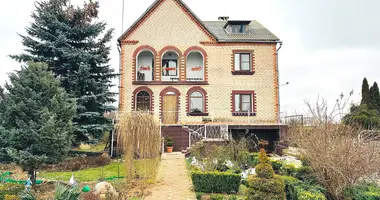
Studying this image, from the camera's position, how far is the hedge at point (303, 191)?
6586mm

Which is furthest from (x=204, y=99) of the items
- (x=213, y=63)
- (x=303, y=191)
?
(x=303, y=191)

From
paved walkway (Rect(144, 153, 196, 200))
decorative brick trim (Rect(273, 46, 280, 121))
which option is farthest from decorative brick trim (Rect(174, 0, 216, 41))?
paved walkway (Rect(144, 153, 196, 200))

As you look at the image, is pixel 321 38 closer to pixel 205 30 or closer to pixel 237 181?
pixel 205 30

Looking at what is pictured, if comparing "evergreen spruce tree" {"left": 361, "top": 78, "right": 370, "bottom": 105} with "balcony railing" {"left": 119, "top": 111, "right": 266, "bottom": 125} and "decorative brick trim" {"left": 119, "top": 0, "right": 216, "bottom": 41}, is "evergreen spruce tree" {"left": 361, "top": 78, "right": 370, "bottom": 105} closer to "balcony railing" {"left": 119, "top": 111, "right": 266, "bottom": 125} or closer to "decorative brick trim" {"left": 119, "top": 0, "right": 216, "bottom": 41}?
"balcony railing" {"left": 119, "top": 111, "right": 266, "bottom": 125}

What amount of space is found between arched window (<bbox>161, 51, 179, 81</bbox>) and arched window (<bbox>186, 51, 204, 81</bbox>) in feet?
3.37

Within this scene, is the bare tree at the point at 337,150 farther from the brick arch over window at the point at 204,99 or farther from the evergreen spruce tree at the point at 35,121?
the brick arch over window at the point at 204,99

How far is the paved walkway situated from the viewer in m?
8.26

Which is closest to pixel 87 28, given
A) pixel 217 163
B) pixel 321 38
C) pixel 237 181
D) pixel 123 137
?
pixel 123 137

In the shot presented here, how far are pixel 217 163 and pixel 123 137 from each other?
3.57 meters

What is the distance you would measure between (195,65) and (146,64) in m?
4.33

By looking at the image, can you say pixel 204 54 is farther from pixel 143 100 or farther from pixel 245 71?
pixel 143 100

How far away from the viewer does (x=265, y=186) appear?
21.8ft

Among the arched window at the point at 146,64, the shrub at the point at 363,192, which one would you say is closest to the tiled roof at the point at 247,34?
the arched window at the point at 146,64

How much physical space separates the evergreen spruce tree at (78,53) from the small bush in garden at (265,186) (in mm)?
11394
